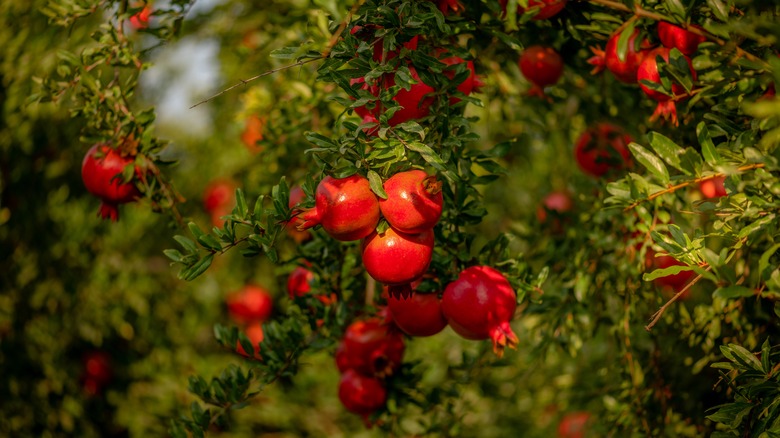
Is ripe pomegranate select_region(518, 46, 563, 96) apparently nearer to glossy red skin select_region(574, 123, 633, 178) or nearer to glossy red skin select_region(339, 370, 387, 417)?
glossy red skin select_region(574, 123, 633, 178)

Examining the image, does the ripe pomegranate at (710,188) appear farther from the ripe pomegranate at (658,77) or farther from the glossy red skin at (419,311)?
the glossy red skin at (419,311)

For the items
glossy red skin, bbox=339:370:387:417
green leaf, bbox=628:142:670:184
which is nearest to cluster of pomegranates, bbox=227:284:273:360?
glossy red skin, bbox=339:370:387:417

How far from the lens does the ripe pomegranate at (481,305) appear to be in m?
0.83

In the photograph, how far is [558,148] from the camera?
6.43 ft

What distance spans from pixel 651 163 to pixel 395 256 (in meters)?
0.31

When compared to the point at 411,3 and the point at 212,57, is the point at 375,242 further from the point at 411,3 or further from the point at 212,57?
the point at 212,57

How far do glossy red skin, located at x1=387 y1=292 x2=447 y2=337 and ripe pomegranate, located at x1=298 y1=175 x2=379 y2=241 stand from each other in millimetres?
177

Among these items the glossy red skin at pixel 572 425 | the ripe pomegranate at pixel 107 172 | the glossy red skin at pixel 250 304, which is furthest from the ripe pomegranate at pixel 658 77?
the glossy red skin at pixel 250 304

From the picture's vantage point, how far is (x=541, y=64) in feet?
3.64

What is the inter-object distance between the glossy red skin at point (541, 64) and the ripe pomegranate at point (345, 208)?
517 mm

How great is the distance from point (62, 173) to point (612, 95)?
1774mm

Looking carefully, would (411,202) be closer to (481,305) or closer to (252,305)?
(481,305)

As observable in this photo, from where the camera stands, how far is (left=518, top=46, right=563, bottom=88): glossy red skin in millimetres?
1105

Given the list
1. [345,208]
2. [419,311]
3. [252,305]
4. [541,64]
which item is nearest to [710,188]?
[541,64]
